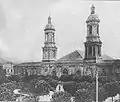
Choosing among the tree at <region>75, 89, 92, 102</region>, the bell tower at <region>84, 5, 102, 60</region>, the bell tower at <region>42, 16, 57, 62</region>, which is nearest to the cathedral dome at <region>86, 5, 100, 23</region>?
the bell tower at <region>84, 5, 102, 60</region>

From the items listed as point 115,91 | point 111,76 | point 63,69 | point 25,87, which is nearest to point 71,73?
point 63,69

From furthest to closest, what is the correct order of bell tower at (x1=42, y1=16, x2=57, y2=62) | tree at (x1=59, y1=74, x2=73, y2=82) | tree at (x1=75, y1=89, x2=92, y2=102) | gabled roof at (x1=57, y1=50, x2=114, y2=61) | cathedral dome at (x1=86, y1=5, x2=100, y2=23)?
1. bell tower at (x1=42, y1=16, x2=57, y2=62)
2. gabled roof at (x1=57, y1=50, x2=114, y2=61)
3. cathedral dome at (x1=86, y1=5, x2=100, y2=23)
4. tree at (x1=59, y1=74, x2=73, y2=82)
5. tree at (x1=75, y1=89, x2=92, y2=102)

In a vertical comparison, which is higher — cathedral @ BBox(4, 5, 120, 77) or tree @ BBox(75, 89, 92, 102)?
cathedral @ BBox(4, 5, 120, 77)

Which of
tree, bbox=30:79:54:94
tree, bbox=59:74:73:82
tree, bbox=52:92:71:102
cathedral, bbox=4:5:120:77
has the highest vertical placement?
cathedral, bbox=4:5:120:77

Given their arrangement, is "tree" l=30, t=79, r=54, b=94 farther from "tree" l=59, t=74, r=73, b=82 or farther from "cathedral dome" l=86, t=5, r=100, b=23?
"cathedral dome" l=86, t=5, r=100, b=23

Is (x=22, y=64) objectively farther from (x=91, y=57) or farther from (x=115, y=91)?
(x=115, y=91)

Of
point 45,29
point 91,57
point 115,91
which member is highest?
point 45,29

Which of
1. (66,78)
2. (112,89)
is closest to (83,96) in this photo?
(112,89)

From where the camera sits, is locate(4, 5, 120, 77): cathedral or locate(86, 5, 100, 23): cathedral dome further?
locate(86, 5, 100, 23): cathedral dome
